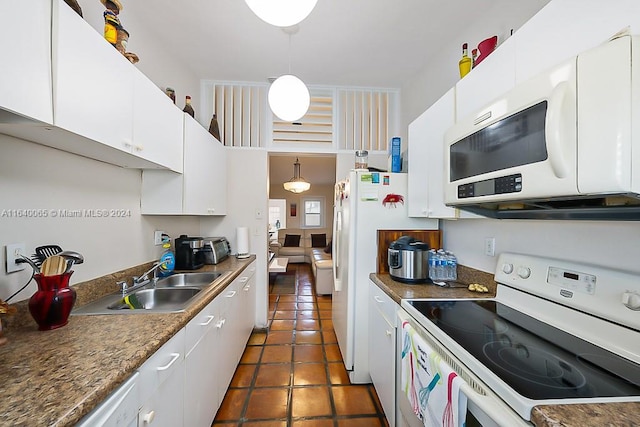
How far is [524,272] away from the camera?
1.29 m

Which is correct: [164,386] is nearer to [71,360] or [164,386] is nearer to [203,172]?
[71,360]

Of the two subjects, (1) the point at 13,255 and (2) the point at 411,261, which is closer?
(1) the point at 13,255

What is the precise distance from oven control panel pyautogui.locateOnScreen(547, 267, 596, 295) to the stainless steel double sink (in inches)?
64.6

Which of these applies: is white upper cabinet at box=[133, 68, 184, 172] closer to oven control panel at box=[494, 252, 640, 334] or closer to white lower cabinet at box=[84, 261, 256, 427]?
white lower cabinet at box=[84, 261, 256, 427]

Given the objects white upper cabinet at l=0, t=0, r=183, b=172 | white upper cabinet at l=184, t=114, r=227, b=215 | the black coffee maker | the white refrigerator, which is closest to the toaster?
the black coffee maker

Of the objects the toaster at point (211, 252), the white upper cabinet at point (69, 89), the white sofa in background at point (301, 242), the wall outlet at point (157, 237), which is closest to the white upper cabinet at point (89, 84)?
the white upper cabinet at point (69, 89)

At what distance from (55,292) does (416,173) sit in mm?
2070

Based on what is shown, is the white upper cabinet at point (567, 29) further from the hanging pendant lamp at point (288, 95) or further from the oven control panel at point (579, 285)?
the hanging pendant lamp at point (288, 95)

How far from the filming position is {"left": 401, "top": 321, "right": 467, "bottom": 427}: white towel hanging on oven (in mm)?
860

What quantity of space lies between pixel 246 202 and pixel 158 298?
142 centimetres

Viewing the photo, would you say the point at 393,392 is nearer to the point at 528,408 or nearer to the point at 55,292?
the point at 528,408

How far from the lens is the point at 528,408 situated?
656 mm

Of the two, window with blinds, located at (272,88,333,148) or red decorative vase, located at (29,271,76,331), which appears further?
window with blinds, located at (272,88,333,148)

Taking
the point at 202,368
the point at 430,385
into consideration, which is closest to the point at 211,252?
the point at 202,368
